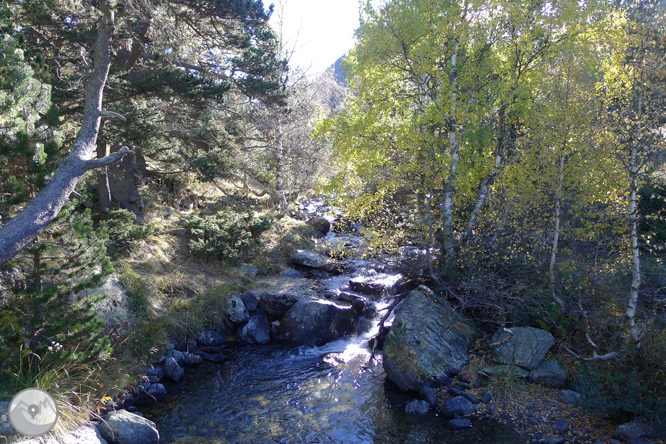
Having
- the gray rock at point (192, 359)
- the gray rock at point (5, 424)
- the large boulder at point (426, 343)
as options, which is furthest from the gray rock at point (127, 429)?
the large boulder at point (426, 343)

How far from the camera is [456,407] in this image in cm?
629

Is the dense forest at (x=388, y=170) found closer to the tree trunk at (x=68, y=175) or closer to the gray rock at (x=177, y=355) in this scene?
the tree trunk at (x=68, y=175)

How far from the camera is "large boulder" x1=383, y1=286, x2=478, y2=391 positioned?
707 cm

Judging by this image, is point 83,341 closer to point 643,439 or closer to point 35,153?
point 35,153

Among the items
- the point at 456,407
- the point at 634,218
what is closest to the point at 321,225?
the point at 456,407

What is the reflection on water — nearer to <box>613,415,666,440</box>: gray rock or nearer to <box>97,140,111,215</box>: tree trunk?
<box>613,415,666,440</box>: gray rock

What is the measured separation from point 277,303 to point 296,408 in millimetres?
3741

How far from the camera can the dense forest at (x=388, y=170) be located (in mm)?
5555

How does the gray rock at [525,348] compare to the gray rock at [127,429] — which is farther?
the gray rock at [525,348]

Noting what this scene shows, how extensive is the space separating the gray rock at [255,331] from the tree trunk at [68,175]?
518 centimetres

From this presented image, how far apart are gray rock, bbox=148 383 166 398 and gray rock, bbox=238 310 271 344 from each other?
260cm

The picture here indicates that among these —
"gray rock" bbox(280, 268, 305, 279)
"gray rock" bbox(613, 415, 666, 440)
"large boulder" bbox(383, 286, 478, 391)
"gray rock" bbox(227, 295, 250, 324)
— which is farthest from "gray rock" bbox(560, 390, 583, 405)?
"gray rock" bbox(280, 268, 305, 279)

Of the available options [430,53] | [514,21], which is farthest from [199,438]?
[514,21]

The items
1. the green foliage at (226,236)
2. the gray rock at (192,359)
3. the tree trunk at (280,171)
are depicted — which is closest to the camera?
the gray rock at (192,359)
